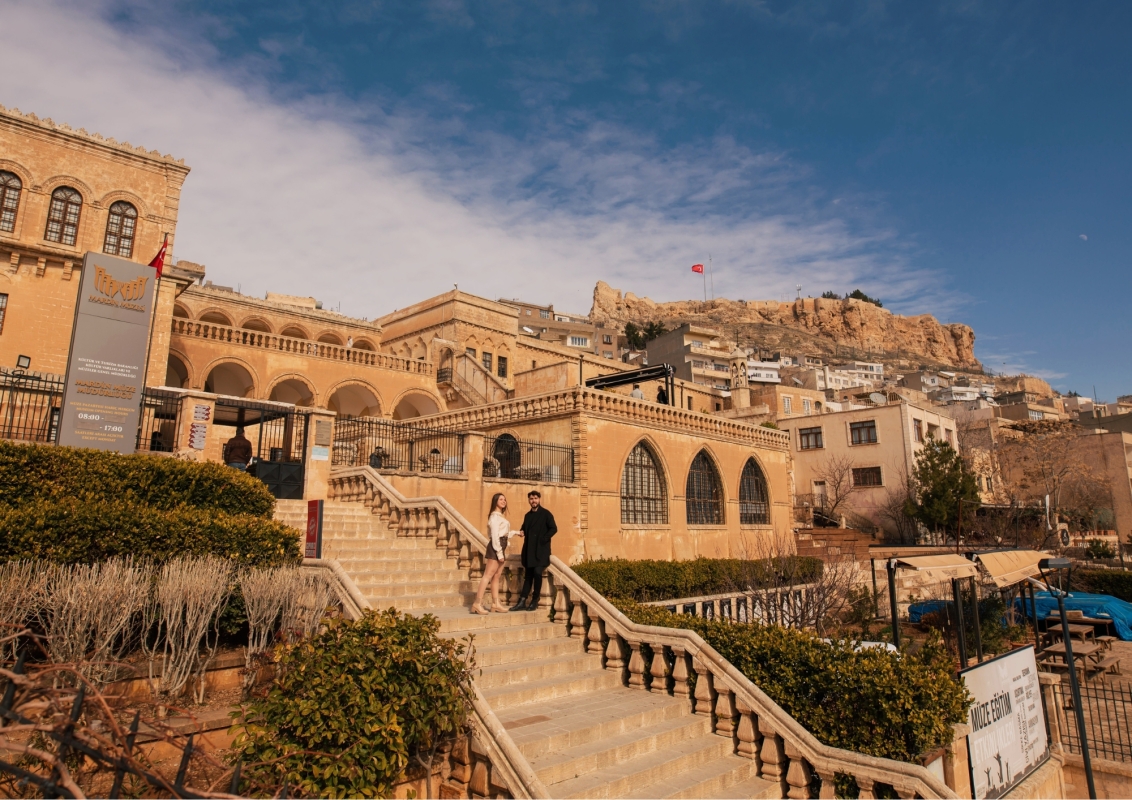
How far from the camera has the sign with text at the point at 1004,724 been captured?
24.3 ft

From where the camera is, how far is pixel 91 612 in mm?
6086

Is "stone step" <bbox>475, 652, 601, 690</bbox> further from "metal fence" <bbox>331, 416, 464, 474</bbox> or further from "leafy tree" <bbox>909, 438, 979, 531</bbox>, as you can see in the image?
"leafy tree" <bbox>909, 438, 979, 531</bbox>

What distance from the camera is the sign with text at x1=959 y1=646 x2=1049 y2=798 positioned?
24.3 feet

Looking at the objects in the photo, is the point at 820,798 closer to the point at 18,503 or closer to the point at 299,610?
the point at 299,610

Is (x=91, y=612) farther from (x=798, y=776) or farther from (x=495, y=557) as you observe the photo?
(x=798, y=776)

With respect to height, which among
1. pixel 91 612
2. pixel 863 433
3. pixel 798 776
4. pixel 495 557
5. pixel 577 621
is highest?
pixel 863 433

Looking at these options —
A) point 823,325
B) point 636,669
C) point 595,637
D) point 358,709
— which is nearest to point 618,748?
point 636,669

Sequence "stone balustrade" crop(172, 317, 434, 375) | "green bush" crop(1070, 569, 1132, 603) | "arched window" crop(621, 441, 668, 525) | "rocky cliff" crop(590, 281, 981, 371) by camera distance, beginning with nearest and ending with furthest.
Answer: "arched window" crop(621, 441, 668, 525) → "stone balustrade" crop(172, 317, 434, 375) → "green bush" crop(1070, 569, 1132, 603) → "rocky cliff" crop(590, 281, 981, 371)

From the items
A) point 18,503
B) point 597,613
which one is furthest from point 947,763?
point 18,503

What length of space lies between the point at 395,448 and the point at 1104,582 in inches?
1061

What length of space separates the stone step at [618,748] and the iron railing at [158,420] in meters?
10.8

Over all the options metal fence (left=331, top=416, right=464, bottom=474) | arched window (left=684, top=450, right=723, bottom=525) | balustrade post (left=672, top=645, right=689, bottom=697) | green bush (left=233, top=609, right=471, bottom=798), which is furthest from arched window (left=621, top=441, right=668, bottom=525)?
green bush (left=233, top=609, right=471, bottom=798)

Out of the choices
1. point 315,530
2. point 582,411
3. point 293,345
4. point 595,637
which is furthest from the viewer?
point 293,345

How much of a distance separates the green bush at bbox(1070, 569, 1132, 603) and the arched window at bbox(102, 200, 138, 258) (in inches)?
1386
